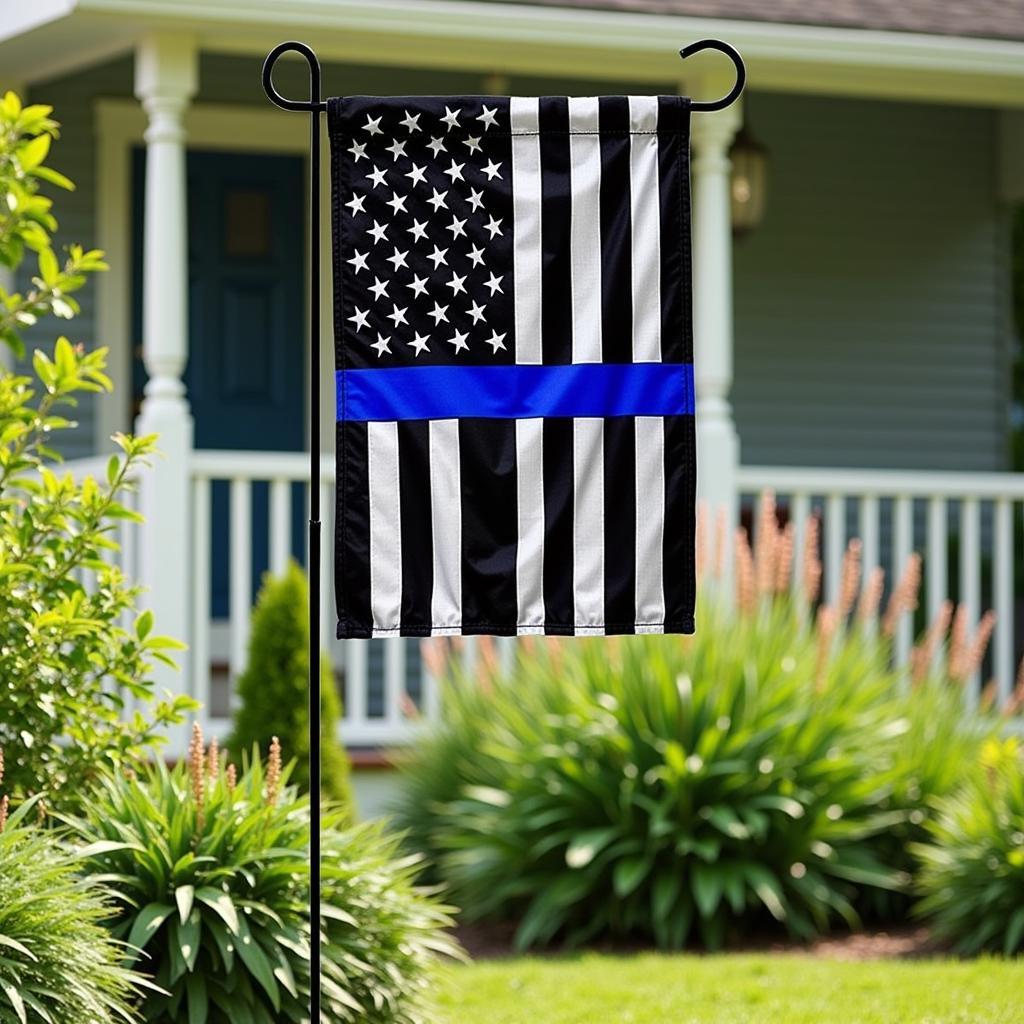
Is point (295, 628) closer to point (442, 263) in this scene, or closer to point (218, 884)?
point (218, 884)

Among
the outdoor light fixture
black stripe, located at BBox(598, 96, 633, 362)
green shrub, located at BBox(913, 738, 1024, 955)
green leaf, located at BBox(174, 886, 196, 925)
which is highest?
the outdoor light fixture

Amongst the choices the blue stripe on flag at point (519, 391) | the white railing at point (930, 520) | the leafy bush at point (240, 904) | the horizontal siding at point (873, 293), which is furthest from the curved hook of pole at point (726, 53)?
the horizontal siding at point (873, 293)

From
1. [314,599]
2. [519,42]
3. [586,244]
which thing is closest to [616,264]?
[586,244]

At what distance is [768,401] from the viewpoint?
34.7 feet

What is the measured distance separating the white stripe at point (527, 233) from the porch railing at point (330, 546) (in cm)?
339

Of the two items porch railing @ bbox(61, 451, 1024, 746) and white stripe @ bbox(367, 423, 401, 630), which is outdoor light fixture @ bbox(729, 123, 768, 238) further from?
white stripe @ bbox(367, 423, 401, 630)

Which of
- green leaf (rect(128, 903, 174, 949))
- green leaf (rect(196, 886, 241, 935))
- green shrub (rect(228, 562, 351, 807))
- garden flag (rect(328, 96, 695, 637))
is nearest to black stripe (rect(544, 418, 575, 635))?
garden flag (rect(328, 96, 695, 637))

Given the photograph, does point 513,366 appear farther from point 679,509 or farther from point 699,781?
point 699,781

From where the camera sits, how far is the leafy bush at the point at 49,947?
3.85 metres

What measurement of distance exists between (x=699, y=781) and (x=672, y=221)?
3.02 meters

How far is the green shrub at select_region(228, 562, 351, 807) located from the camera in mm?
6789

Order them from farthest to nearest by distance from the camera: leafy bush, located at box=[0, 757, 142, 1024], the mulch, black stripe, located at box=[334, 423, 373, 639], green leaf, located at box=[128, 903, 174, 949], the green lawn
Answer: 1. the mulch
2. the green lawn
3. green leaf, located at box=[128, 903, 174, 949]
4. black stripe, located at box=[334, 423, 373, 639]
5. leafy bush, located at box=[0, 757, 142, 1024]

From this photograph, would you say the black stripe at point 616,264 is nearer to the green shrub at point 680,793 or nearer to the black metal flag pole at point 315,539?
the black metal flag pole at point 315,539

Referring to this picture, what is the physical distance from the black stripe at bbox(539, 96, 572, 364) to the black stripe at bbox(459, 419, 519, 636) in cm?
22
